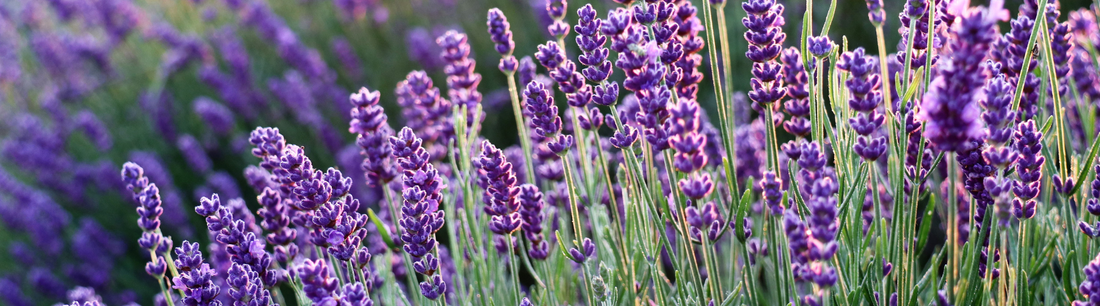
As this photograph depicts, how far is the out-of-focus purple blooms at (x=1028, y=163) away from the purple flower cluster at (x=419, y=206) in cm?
96

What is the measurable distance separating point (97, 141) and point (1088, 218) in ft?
14.6

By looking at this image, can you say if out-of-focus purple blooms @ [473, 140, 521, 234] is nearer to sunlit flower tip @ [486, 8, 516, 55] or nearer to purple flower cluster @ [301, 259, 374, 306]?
sunlit flower tip @ [486, 8, 516, 55]

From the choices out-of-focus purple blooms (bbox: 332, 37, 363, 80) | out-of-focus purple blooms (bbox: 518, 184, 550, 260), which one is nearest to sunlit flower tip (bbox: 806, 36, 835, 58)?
out-of-focus purple blooms (bbox: 518, 184, 550, 260)

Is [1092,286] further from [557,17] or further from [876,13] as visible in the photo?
[557,17]

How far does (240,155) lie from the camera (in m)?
4.36

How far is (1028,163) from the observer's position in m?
1.22

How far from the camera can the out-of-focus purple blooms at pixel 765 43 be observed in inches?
53.2

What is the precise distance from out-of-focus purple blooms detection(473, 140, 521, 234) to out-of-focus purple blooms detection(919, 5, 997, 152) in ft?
2.47

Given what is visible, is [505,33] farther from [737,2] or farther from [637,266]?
[737,2]

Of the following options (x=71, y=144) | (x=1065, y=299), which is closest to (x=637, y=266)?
(x=1065, y=299)

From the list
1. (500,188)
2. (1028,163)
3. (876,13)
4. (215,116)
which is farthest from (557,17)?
(215,116)

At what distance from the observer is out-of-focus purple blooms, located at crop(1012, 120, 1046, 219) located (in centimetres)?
122

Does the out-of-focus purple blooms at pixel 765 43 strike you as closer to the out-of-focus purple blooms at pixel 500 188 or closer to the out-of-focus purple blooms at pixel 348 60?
the out-of-focus purple blooms at pixel 500 188

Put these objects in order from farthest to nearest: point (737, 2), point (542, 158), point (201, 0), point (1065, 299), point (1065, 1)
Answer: point (201, 0) → point (737, 2) → point (1065, 1) → point (542, 158) → point (1065, 299)
